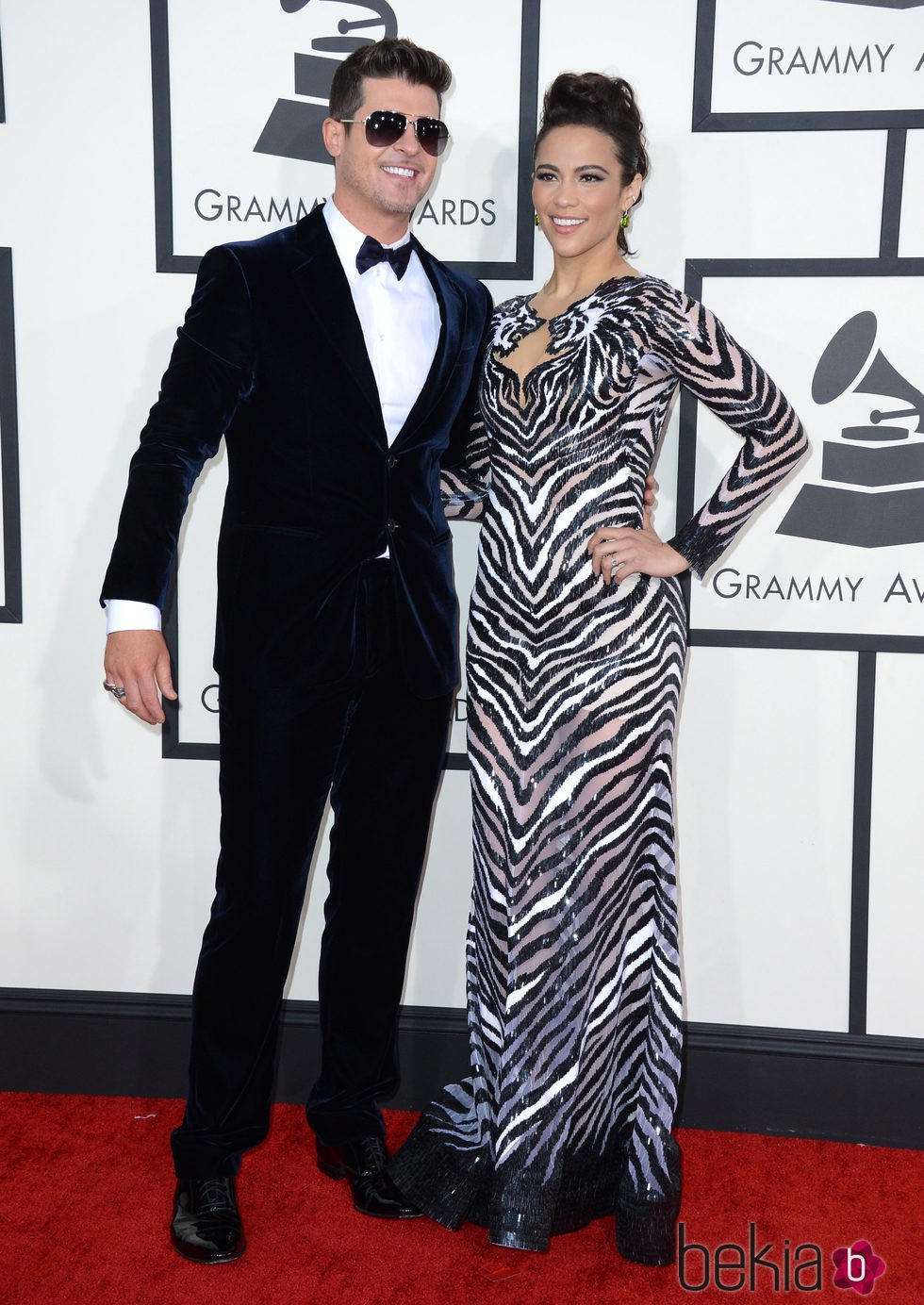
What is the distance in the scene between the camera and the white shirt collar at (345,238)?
7.07ft

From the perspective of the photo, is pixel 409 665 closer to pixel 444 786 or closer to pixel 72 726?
pixel 444 786

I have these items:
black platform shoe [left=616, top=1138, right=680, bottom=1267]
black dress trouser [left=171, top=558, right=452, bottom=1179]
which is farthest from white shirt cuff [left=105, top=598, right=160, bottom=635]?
black platform shoe [left=616, top=1138, right=680, bottom=1267]

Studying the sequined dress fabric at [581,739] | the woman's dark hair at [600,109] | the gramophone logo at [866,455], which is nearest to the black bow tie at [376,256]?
the sequined dress fabric at [581,739]

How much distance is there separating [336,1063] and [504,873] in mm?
592

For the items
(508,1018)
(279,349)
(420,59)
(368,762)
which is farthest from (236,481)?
(508,1018)

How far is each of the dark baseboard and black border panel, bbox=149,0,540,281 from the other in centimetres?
177

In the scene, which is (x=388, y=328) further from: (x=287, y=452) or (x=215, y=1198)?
(x=215, y=1198)

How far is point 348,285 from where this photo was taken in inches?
83.0

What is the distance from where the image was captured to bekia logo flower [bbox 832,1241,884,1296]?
2.11 meters

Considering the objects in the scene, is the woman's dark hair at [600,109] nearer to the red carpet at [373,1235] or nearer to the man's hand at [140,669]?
the man's hand at [140,669]

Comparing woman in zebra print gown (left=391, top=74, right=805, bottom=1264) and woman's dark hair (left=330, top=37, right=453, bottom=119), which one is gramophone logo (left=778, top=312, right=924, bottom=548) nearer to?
woman in zebra print gown (left=391, top=74, right=805, bottom=1264)

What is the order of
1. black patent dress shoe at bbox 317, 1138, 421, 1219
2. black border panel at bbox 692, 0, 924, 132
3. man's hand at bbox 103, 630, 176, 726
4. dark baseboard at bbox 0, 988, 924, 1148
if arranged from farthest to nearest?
dark baseboard at bbox 0, 988, 924, 1148
black border panel at bbox 692, 0, 924, 132
black patent dress shoe at bbox 317, 1138, 421, 1219
man's hand at bbox 103, 630, 176, 726

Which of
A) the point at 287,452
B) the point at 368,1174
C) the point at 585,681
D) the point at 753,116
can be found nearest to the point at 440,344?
the point at 287,452

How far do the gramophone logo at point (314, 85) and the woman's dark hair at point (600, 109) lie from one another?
0.62 m
